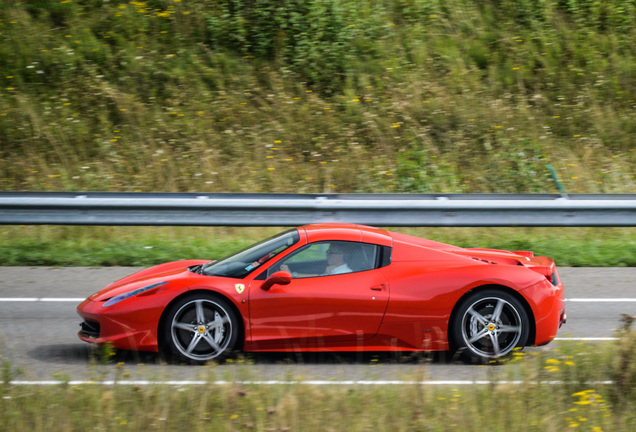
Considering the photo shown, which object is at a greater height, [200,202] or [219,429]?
[200,202]

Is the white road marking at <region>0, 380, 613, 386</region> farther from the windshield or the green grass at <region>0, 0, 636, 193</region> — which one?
the green grass at <region>0, 0, 636, 193</region>

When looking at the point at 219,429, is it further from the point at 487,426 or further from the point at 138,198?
the point at 138,198

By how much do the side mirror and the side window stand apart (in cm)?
16

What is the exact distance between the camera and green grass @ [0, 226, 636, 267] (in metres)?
9.34

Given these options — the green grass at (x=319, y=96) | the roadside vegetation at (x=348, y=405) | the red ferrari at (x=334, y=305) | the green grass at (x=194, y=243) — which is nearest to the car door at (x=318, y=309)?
the red ferrari at (x=334, y=305)

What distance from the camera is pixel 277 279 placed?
220 inches

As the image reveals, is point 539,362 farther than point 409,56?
No

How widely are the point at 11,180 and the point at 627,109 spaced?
38.8 ft

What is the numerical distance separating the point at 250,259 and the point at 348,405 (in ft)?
6.49

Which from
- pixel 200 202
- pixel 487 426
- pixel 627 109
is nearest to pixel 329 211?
pixel 200 202

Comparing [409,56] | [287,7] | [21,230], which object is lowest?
[21,230]

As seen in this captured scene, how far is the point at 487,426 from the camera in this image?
Answer: 4.09 meters

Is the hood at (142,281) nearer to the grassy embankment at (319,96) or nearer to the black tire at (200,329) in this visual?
the black tire at (200,329)

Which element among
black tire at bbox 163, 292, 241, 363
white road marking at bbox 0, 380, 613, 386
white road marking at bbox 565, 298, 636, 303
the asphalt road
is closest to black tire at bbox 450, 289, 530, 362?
the asphalt road
